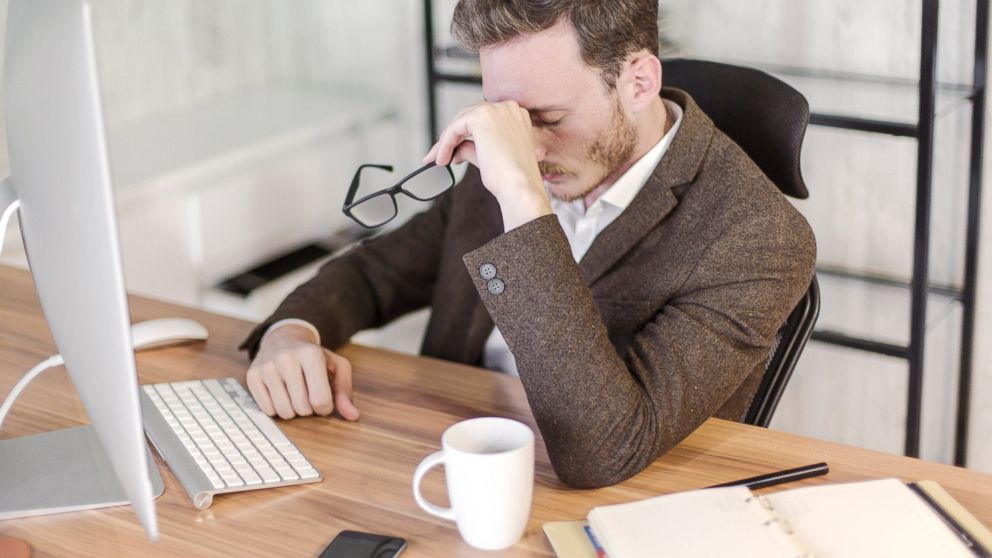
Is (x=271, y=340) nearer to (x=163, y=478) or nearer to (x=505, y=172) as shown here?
(x=163, y=478)

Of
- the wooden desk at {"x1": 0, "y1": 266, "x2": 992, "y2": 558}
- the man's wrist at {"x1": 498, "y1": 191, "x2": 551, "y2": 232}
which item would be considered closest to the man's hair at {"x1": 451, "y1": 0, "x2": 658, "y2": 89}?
the man's wrist at {"x1": 498, "y1": 191, "x2": 551, "y2": 232}

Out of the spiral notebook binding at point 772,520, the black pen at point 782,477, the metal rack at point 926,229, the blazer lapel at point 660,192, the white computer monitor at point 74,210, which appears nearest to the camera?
the white computer monitor at point 74,210

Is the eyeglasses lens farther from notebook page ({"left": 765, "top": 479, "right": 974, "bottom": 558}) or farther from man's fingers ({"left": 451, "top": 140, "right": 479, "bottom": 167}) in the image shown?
notebook page ({"left": 765, "top": 479, "right": 974, "bottom": 558})

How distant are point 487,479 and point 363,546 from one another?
5.5 inches

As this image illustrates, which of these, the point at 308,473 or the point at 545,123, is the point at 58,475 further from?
the point at 545,123

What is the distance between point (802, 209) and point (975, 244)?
352 millimetres

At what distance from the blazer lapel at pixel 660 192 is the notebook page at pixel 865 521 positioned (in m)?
0.43

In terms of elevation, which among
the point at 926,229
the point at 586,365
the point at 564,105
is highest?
Answer: the point at 564,105

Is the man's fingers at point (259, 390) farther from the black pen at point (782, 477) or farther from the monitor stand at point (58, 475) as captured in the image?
the black pen at point (782, 477)

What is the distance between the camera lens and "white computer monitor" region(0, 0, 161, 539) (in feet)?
2.43

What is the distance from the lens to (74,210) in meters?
0.80

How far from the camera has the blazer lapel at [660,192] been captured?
1382mm

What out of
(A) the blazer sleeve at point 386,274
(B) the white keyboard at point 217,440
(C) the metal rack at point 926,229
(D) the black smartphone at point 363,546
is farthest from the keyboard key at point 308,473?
(C) the metal rack at point 926,229

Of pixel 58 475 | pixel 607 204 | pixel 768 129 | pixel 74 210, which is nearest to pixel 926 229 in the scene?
pixel 768 129
